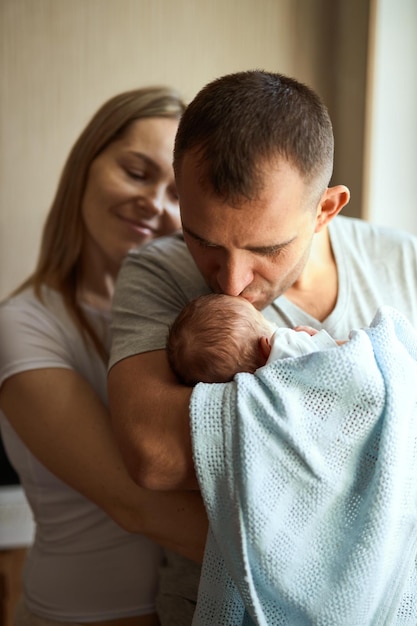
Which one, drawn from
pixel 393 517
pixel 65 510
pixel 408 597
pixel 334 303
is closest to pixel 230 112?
pixel 334 303

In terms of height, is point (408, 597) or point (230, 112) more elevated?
point (230, 112)

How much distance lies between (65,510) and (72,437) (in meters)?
0.34

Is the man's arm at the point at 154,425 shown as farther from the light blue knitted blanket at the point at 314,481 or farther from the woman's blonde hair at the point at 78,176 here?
the woman's blonde hair at the point at 78,176

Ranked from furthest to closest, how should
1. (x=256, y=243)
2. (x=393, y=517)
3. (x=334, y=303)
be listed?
(x=334, y=303) < (x=256, y=243) < (x=393, y=517)

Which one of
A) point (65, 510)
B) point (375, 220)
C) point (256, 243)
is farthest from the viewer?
point (375, 220)

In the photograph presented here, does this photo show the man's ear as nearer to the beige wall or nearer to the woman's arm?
the woman's arm

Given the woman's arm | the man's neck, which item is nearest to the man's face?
the man's neck

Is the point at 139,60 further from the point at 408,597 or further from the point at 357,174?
the point at 408,597

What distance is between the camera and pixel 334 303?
1.56 metres

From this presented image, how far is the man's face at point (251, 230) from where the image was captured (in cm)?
125

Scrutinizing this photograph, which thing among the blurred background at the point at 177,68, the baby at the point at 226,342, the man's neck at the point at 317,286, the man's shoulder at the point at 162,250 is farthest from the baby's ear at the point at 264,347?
the blurred background at the point at 177,68

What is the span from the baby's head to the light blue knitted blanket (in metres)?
0.11

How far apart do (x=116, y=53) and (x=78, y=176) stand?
59 centimetres

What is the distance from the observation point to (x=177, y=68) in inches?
94.3
